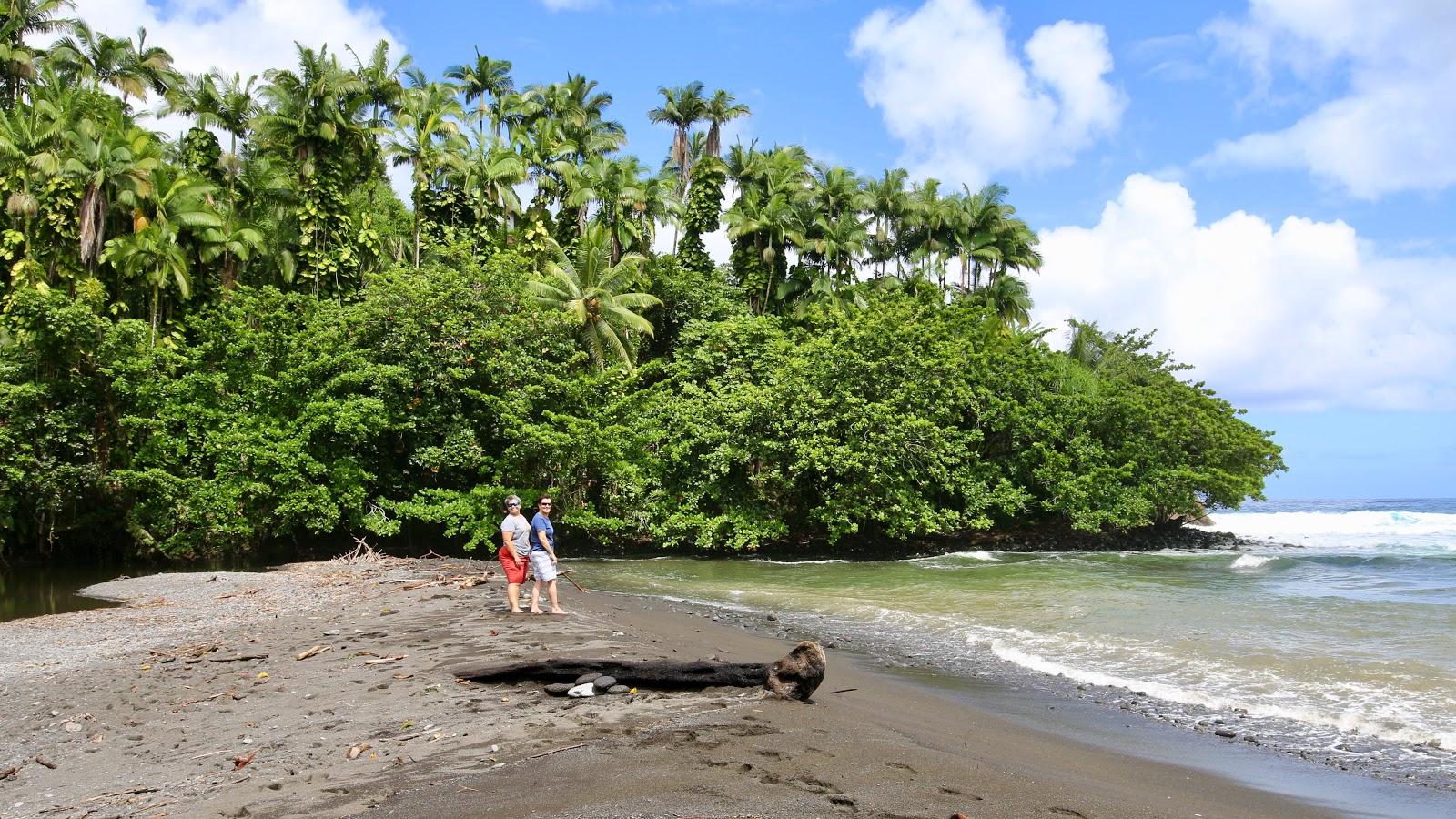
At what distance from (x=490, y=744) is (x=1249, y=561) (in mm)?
25689

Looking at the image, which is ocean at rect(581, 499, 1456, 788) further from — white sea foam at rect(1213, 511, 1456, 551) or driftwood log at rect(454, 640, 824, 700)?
white sea foam at rect(1213, 511, 1456, 551)

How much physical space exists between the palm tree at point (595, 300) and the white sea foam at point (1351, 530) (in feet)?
97.3

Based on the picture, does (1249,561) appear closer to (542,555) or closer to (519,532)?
(542,555)

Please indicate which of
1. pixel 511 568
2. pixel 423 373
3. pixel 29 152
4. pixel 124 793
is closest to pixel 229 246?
pixel 29 152

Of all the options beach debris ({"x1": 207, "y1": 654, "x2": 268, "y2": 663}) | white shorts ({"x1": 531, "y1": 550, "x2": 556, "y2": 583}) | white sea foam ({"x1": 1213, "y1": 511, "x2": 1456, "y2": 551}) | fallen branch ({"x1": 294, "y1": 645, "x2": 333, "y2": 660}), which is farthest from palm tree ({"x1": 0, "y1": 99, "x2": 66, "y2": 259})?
white sea foam ({"x1": 1213, "y1": 511, "x2": 1456, "y2": 551})

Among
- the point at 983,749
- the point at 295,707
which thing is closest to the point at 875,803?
the point at 983,749

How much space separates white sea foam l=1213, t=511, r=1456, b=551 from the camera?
38531mm

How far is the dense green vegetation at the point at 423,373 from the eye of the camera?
23.0 meters

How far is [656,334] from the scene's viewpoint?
3972cm

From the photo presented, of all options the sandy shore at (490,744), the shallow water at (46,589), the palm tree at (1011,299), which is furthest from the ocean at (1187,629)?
the palm tree at (1011,299)

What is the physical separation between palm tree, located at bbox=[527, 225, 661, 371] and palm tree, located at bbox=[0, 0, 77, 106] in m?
19.6

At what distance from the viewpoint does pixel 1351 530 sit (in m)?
49.5

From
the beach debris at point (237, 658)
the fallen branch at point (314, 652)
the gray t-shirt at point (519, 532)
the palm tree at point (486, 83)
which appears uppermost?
the palm tree at point (486, 83)

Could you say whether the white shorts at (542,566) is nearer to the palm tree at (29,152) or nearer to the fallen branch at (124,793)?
the fallen branch at (124,793)
